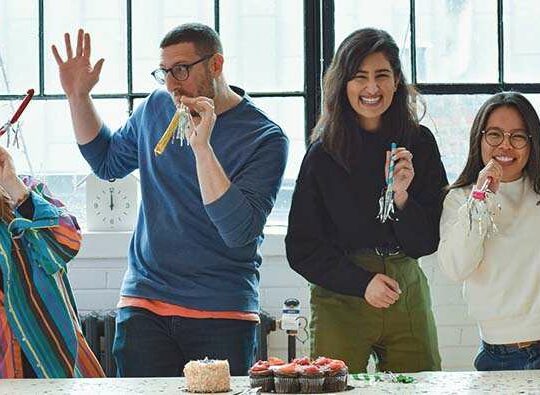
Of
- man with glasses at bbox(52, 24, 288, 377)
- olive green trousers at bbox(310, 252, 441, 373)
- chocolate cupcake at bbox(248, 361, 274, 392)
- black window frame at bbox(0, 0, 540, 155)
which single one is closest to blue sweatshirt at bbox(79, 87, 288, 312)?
man with glasses at bbox(52, 24, 288, 377)

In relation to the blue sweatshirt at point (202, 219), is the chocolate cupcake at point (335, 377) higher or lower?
lower

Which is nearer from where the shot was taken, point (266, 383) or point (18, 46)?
point (266, 383)

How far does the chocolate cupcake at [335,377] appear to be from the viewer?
Result: 298 cm

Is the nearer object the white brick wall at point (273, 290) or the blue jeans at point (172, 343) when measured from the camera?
the blue jeans at point (172, 343)

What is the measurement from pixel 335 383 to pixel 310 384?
0.07 m

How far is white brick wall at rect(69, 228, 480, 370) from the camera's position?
482 centimetres

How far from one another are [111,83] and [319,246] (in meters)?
1.63

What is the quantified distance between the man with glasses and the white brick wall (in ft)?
3.25

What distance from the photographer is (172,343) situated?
3.68 meters

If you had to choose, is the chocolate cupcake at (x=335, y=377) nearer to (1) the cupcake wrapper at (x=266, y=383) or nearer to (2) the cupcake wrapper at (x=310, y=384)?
(2) the cupcake wrapper at (x=310, y=384)

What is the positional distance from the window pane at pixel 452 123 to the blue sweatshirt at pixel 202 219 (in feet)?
4.28

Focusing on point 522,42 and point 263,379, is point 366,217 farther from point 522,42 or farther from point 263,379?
point 522,42

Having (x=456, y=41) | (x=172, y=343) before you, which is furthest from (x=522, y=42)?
(x=172, y=343)

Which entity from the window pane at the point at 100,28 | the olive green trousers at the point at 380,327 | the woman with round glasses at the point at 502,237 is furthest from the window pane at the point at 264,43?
the olive green trousers at the point at 380,327
